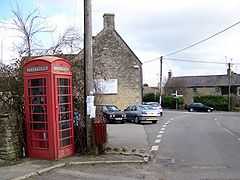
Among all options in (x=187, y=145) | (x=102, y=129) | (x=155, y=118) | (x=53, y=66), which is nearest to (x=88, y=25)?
(x=53, y=66)

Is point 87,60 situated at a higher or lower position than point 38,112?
higher

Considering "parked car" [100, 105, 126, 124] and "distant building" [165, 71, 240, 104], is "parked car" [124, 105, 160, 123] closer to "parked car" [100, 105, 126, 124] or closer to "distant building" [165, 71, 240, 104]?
"parked car" [100, 105, 126, 124]

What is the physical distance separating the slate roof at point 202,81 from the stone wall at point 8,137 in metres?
78.4

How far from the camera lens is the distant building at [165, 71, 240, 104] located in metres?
86.2

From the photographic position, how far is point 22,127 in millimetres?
12273

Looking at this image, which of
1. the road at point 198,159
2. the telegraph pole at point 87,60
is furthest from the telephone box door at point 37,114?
the road at point 198,159

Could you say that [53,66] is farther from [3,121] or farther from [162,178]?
[162,178]

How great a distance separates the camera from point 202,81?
91875mm

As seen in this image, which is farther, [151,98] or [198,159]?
[151,98]

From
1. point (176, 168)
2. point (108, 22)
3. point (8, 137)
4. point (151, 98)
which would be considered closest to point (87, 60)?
point (8, 137)

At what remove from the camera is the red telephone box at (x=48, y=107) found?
38.0ft

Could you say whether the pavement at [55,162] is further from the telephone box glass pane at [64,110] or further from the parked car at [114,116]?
the parked car at [114,116]

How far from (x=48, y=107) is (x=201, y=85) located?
8163 cm

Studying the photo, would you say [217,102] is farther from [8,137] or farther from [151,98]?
[8,137]
